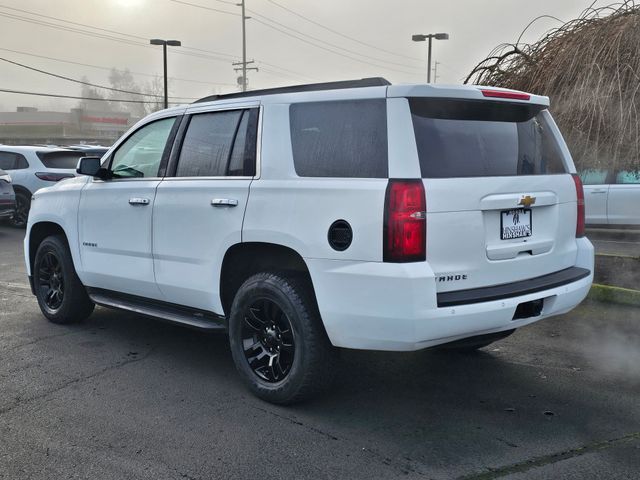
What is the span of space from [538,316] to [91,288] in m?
3.65

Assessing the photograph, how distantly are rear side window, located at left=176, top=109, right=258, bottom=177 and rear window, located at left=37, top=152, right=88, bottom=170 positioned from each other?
971cm

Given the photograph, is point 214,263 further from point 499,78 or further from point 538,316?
point 499,78

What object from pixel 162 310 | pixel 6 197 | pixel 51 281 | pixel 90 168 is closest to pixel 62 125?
pixel 6 197

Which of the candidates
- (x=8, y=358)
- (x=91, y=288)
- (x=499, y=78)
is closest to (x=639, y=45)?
(x=499, y=78)

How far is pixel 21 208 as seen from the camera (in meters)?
13.5

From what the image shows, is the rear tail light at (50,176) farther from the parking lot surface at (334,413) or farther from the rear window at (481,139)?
the rear window at (481,139)

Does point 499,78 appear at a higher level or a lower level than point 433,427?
higher

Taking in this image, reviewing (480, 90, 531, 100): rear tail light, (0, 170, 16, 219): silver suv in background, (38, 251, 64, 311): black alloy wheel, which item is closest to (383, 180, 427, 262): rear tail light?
(480, 90, 531, 100): rear tail light

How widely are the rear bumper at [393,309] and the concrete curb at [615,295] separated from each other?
2.94 m

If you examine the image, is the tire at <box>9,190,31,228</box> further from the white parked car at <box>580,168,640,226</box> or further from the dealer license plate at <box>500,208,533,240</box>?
the dealer license plate at <box>500,208,533,240</box>

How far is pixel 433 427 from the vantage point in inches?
143

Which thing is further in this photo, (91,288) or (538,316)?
(91,288)

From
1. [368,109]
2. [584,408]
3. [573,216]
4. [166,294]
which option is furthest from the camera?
[166,294]

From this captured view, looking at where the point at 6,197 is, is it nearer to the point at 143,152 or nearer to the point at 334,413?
the point at 143,152
